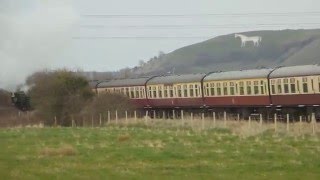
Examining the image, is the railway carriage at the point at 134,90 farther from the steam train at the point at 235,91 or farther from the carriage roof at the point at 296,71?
the carriage roof at the point at 296,71

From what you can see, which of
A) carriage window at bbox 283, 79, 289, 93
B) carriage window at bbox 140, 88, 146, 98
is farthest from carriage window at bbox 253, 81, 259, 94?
carriage window at bbox 140, 88, 146, 98

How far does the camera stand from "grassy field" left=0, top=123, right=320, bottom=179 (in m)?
15.1

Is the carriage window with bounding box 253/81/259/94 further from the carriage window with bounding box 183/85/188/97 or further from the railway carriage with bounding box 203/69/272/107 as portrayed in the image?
the carriage window with bounding box 183/85/188/97

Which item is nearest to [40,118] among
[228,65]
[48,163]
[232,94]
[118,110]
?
[118,110]

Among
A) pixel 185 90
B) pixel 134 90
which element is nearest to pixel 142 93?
pixel 134 90

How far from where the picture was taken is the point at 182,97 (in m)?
53.4

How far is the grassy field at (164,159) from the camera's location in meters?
15.1

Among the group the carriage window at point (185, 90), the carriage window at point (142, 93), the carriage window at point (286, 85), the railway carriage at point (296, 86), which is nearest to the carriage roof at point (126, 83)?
the carriage window at point (142, 93)

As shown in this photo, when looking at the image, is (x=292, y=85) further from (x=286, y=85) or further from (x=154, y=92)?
(x=154, y=92)

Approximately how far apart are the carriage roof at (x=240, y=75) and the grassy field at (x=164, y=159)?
666 inches

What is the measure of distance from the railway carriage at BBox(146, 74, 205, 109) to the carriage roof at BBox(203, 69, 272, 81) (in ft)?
5.19

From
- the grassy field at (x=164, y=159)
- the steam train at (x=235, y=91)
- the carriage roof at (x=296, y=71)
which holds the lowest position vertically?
the grassy field at (x=164, y=159)

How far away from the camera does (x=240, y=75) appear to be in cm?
4647

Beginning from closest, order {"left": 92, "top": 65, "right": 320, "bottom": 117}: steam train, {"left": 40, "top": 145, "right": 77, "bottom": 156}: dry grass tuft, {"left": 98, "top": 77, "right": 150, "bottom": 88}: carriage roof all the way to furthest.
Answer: {"left": 40, "top": 145, "right": 77, "bottom": 156}: dry grass tuft, {"left": 92, "top": 65, "right": 320, "bottom": 117}: steam train, {"left": 98, "top": 77, "right": 150, "bottom": 88}: carriage roof
